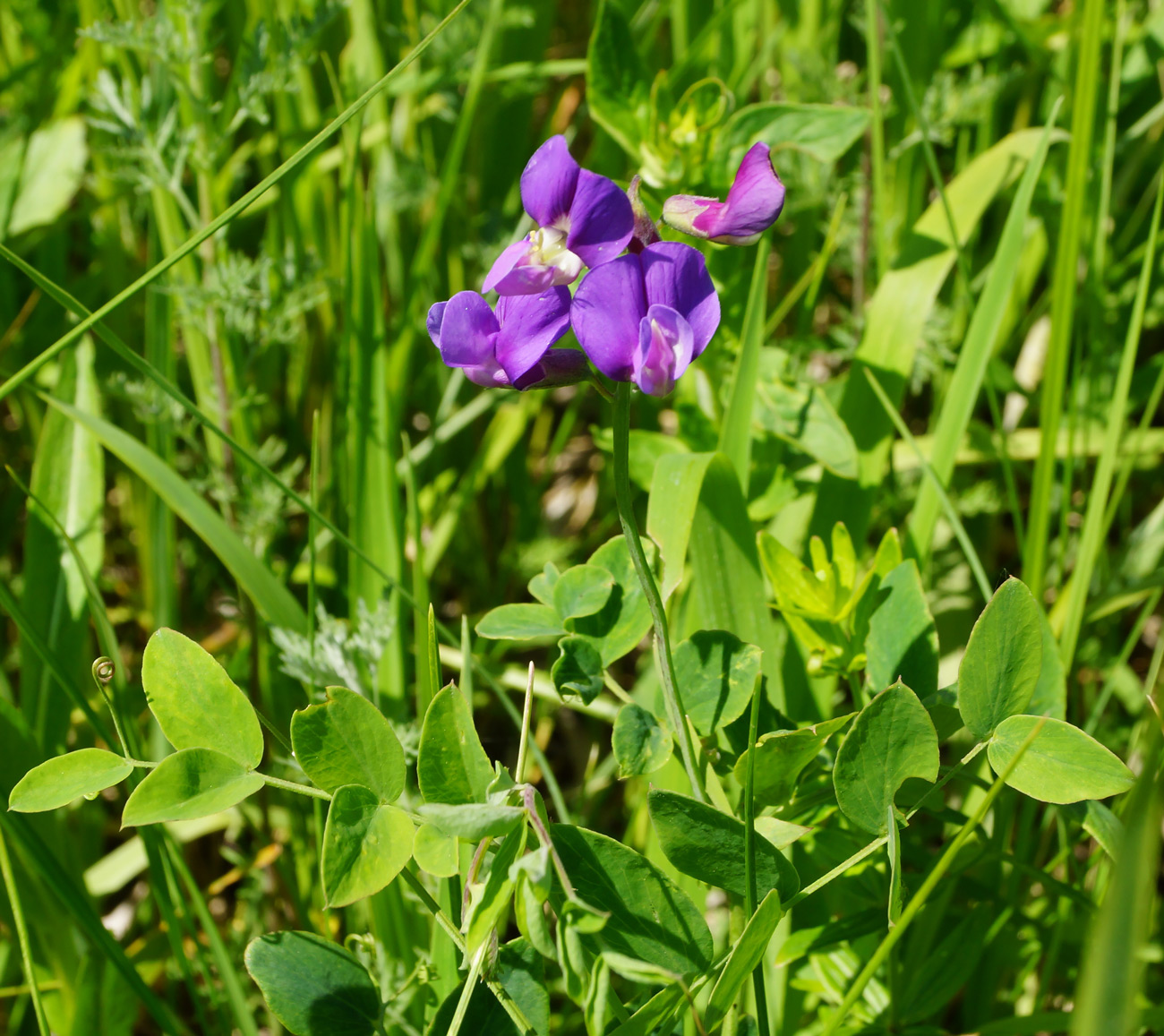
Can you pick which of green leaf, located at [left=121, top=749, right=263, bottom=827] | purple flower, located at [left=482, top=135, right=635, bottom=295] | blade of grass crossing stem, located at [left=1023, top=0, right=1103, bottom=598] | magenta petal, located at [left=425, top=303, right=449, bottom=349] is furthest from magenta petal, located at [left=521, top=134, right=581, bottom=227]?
blade of grass crossing stem, located at [left=1023, top=0, right=1103, bottom=598]

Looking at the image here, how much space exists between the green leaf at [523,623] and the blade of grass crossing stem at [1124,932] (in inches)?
21.5

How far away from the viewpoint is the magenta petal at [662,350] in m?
0.68

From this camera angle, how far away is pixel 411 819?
0.75 meters

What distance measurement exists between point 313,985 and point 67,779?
10.4 inches

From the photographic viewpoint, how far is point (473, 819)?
644mm

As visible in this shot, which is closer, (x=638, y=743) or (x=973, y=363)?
(x=638, y=743)

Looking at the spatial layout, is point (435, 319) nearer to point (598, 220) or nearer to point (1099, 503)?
point (598, 220)

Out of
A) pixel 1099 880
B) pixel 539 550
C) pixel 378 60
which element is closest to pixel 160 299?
pixel 378 60

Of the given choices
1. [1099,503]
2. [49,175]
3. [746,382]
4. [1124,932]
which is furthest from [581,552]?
[1124,932]

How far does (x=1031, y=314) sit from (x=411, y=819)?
5.44 feet

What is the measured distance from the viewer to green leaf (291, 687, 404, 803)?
2.43 ft

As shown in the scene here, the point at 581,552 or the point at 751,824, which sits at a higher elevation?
the point at 751,824

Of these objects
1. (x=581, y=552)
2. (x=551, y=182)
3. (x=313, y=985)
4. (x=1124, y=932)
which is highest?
(x=551, y=182)

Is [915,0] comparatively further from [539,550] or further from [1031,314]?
[539,550]
